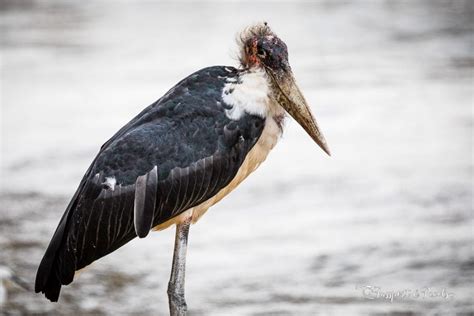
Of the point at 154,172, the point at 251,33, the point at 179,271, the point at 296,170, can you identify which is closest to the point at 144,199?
the point at 154,172

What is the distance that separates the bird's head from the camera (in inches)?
186

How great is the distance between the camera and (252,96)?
469cm

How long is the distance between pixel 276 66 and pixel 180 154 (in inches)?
22.4

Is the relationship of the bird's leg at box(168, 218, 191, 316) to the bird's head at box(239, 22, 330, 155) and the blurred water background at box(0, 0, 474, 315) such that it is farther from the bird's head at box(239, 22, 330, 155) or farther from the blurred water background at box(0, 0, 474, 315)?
the blurred water background at box(0, 0, 474, 315)

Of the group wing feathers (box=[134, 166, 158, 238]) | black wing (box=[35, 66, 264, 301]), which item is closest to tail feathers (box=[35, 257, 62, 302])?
black wing (box=[35, 66, 264, 301])

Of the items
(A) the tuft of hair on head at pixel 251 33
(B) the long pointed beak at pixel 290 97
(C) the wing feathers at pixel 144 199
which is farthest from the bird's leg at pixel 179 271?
(A) the tuft of hair on head at pixel 251 33

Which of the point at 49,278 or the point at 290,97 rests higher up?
the point at 290,97


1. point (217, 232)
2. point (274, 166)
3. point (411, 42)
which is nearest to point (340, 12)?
point (411, 42)

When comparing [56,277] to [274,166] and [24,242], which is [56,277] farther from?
[274,166]

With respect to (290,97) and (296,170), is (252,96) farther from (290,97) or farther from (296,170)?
(296,170)

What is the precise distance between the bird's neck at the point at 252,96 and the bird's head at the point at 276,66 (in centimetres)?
2

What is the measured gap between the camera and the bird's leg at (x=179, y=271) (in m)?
4.81

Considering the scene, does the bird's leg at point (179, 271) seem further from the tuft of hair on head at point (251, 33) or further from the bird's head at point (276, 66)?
the tuft of hair on head at point (251, 33)

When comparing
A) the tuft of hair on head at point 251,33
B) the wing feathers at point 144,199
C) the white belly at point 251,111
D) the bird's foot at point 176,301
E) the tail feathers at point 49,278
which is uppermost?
the tuft of hair on head at point 251,33
